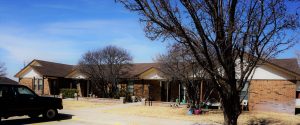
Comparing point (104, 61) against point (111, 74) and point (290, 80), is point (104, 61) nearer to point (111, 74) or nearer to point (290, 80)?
point (111, 74)

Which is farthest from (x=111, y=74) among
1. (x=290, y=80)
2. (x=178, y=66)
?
(x=290, y=80)

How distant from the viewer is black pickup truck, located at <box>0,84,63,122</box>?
46.9ft

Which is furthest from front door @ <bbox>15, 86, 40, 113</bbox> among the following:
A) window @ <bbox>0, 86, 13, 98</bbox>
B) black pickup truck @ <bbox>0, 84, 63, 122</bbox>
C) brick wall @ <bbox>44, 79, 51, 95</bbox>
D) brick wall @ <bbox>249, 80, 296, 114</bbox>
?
brick wall @ <bbox>44, 79, 51, 95</bbox>

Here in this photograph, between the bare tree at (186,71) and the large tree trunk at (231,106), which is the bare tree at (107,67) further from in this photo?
the large tree trunk at (231,106)

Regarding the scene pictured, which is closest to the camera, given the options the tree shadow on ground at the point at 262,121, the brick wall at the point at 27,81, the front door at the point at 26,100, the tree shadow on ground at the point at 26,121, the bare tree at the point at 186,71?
the tree shadow on ground at the point at 26,121

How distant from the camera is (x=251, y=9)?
410 inches

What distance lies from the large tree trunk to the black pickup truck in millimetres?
9054

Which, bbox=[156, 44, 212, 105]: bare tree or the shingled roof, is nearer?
bbox=[156, 44, 212, 105]: bare tree

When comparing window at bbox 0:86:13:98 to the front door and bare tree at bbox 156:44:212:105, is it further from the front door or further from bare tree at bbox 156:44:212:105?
bare tree at bbox 156:44:212:105

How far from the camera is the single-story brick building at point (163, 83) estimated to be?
21.5 meters

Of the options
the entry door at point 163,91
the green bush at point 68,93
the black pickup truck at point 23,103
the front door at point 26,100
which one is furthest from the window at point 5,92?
the green bush at point 68,93

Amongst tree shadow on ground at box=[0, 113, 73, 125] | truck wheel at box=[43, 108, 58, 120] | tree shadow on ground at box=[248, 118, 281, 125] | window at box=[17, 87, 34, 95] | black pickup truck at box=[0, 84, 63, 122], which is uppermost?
window at box=[17, 87, 34, 95]

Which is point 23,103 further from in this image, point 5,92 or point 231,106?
point 231,106

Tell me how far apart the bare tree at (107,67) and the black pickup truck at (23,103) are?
1301cm
